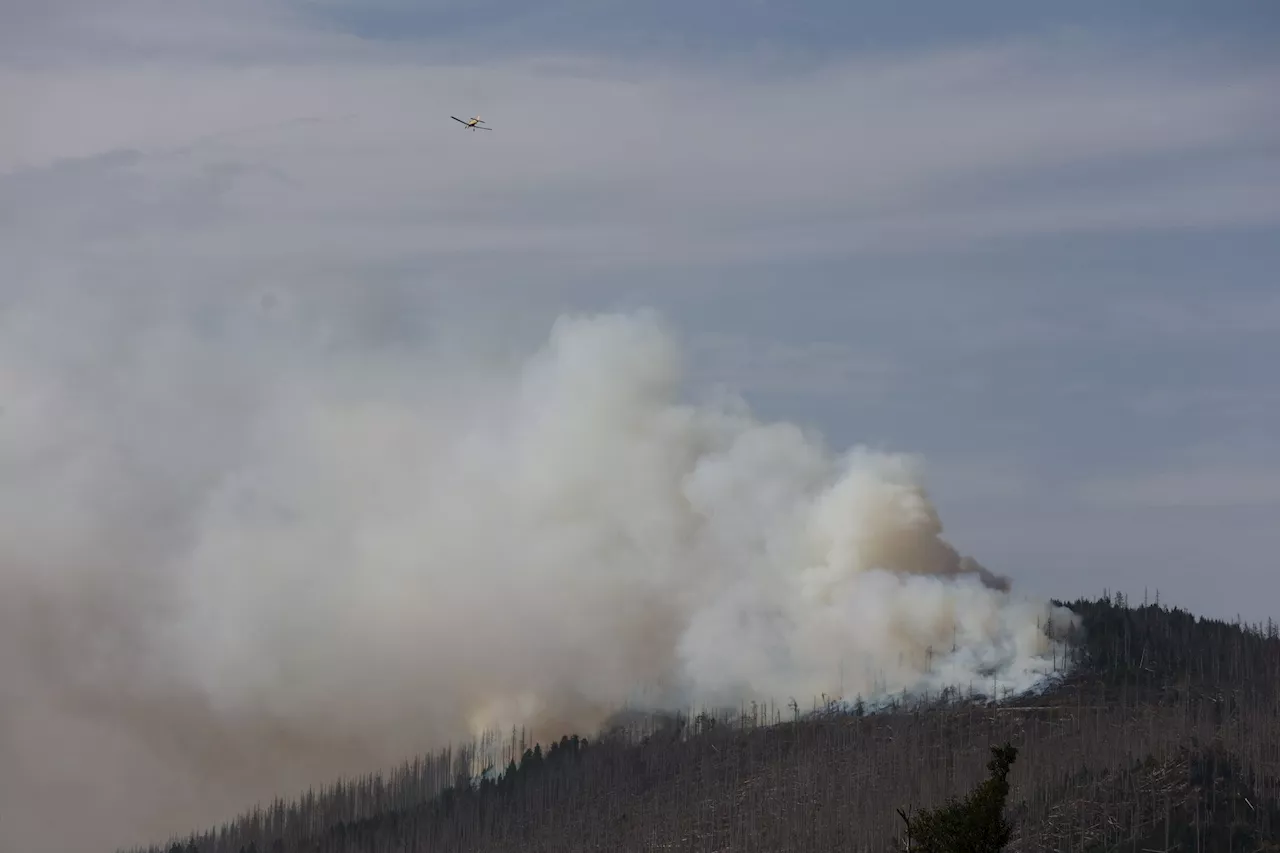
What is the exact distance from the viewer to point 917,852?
12781cm

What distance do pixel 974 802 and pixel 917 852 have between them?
16.7ft

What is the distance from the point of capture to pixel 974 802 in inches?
5015
